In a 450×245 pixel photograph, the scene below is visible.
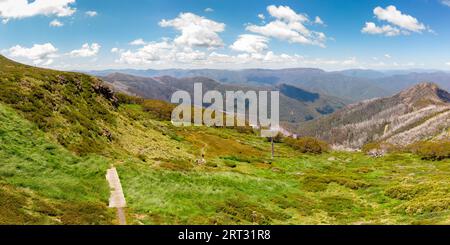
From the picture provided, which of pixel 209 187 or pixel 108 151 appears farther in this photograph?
pixel 108 151

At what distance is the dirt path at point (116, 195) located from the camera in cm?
3059

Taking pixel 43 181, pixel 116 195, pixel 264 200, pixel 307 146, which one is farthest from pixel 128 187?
pixel 307 146

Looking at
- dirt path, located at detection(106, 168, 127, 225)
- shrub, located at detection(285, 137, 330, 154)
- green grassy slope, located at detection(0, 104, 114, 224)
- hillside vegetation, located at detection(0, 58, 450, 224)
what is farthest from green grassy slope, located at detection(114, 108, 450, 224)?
shrub, located at detection(285, 137, 330, 154)

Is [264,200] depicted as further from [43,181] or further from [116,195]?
[43,181]

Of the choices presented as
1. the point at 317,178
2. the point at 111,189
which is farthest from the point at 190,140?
the point at 111,189

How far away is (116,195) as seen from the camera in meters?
35.5

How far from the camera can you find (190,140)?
333ft

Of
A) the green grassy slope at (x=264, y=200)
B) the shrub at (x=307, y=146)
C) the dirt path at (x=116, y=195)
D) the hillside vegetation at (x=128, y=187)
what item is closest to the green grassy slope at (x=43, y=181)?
the hillside vegetation at (x=128, y=187)

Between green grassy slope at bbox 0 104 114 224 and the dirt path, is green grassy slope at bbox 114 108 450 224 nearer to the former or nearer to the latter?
the dirt path

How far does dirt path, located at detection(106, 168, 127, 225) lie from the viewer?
100 feet

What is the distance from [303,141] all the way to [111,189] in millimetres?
135936

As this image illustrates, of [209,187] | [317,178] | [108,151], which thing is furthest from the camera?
[317,178]
